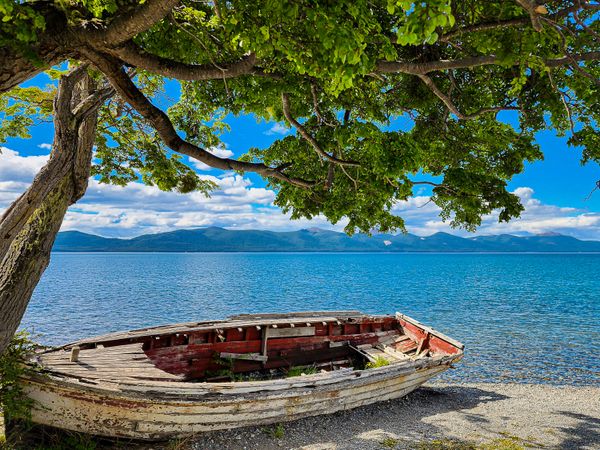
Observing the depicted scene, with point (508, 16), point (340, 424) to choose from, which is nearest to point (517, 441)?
point (340, 424)

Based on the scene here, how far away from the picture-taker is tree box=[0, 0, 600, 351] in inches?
206

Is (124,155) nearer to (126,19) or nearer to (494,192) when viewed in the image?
(126,19)

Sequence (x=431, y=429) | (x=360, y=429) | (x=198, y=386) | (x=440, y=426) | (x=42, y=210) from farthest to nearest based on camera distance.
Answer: (x=440, y=426) < (x=431, y=429) < (x=360, y=429) < (x=198, y=386) < (x=42, y=210)

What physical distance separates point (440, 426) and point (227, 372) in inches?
268

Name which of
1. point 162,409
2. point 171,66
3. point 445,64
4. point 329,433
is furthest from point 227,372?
point 445,64

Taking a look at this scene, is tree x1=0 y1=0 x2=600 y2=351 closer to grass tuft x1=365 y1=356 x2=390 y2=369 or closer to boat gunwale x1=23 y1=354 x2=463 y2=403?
boat gunwale x1=23 y1=354 x2=463 y2=403

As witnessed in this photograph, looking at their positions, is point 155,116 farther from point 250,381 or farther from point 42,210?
point 250,381

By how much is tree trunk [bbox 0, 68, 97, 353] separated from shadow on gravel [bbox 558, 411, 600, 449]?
1361cm

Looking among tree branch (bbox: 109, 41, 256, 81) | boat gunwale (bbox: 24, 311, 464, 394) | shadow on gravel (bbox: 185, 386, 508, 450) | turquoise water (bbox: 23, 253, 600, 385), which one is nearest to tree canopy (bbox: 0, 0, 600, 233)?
tree branch (bbox: 109, 41, 256, 81)

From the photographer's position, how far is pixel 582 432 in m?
11.1

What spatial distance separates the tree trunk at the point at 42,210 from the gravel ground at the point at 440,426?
478 cm

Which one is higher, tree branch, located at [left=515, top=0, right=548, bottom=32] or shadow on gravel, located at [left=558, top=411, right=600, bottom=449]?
tree branch, located at [left=515, top=0, right=548, bottom=32]

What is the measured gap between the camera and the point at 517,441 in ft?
32.5

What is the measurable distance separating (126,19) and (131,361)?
306 inches
